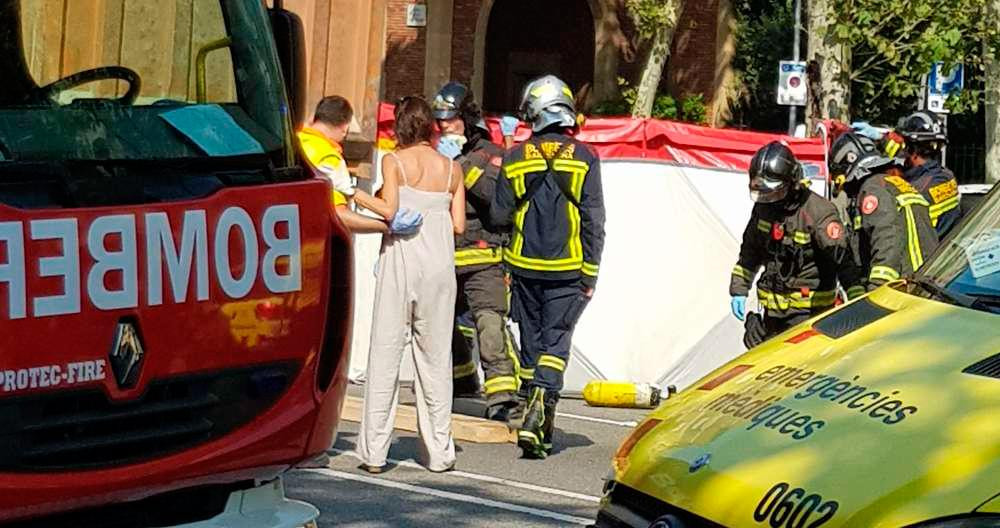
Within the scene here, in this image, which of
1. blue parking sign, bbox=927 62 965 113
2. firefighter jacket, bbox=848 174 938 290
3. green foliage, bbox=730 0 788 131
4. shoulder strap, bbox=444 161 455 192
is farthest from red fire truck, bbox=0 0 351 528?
green foliage, bbox=730 0 788 131

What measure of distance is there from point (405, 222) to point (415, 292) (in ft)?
1.20

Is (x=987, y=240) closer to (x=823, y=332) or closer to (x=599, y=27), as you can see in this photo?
(x=823, y=332)

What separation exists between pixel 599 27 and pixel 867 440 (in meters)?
34.3

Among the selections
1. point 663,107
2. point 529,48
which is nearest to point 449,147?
point 663,107

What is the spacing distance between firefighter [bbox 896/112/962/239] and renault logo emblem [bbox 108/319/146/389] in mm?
7132

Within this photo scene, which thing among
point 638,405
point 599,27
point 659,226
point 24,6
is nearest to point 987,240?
point 24,6

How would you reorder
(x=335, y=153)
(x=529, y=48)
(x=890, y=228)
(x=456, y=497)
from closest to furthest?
(x=456, y=497), (x=335, y=153), (x=890, y=228), (x=529, y=48)

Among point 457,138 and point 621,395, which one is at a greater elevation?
point 457,138

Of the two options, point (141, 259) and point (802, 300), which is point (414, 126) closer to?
point (802, 300)

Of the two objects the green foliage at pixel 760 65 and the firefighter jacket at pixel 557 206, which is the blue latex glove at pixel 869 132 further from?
the green foliage at pixel 760 65

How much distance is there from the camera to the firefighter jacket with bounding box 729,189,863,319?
31.4 ft

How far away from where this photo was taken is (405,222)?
9.09 m

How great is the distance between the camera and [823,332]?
494 cm

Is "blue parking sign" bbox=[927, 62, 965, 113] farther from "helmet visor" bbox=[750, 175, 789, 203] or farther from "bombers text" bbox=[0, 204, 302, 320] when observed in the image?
"bombers text" bbox=[0, 204, 302, 320]
